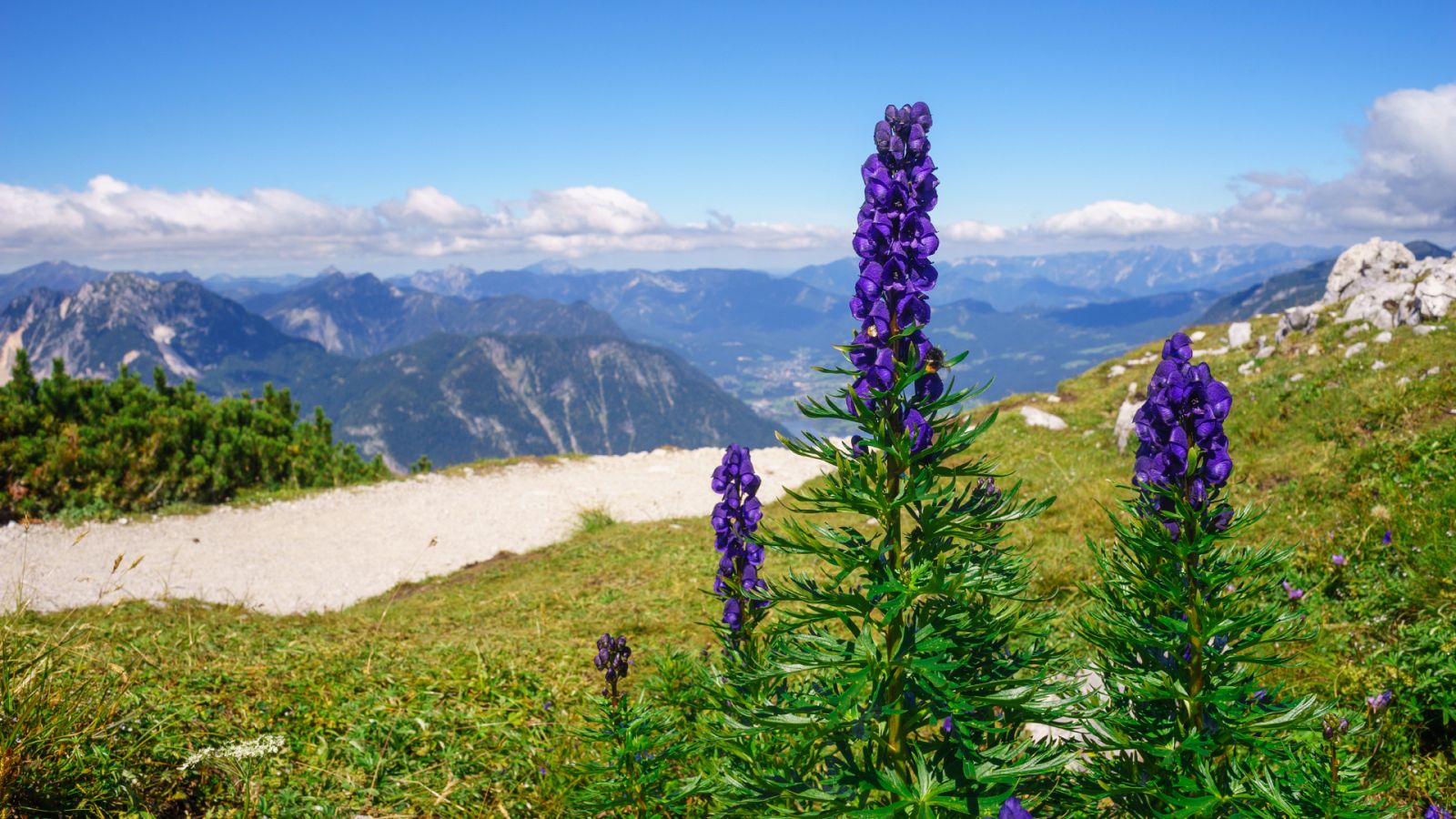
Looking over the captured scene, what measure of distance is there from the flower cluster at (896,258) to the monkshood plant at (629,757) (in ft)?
7.31

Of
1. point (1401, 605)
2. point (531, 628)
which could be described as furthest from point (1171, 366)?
point (531, 628)

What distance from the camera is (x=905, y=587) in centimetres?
245

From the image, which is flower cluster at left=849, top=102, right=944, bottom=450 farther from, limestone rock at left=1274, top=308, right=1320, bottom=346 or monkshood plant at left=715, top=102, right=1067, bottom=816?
limestone rock at left=1274, top=308, right=1320, bottom=346

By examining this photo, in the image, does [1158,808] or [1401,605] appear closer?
[1158,808]

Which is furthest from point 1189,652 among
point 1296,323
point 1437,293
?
point 1296,323

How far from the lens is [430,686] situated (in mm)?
6812

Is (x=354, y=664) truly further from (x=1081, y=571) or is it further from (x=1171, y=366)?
(x=1081, y=571)

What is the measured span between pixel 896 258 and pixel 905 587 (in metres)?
1.21

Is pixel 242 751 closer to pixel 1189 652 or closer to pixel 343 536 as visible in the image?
pixel 1189 652

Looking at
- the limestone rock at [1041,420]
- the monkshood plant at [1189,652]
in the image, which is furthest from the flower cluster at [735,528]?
the limestone rock at [1041,420]

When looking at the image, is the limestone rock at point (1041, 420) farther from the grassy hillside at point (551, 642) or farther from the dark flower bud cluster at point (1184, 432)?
the dark flower bud cluster at point (1184, 432)

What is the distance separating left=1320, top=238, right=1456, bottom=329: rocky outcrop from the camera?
16781 millimetres

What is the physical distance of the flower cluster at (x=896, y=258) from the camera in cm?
269

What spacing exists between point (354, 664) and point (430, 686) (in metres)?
1.06
